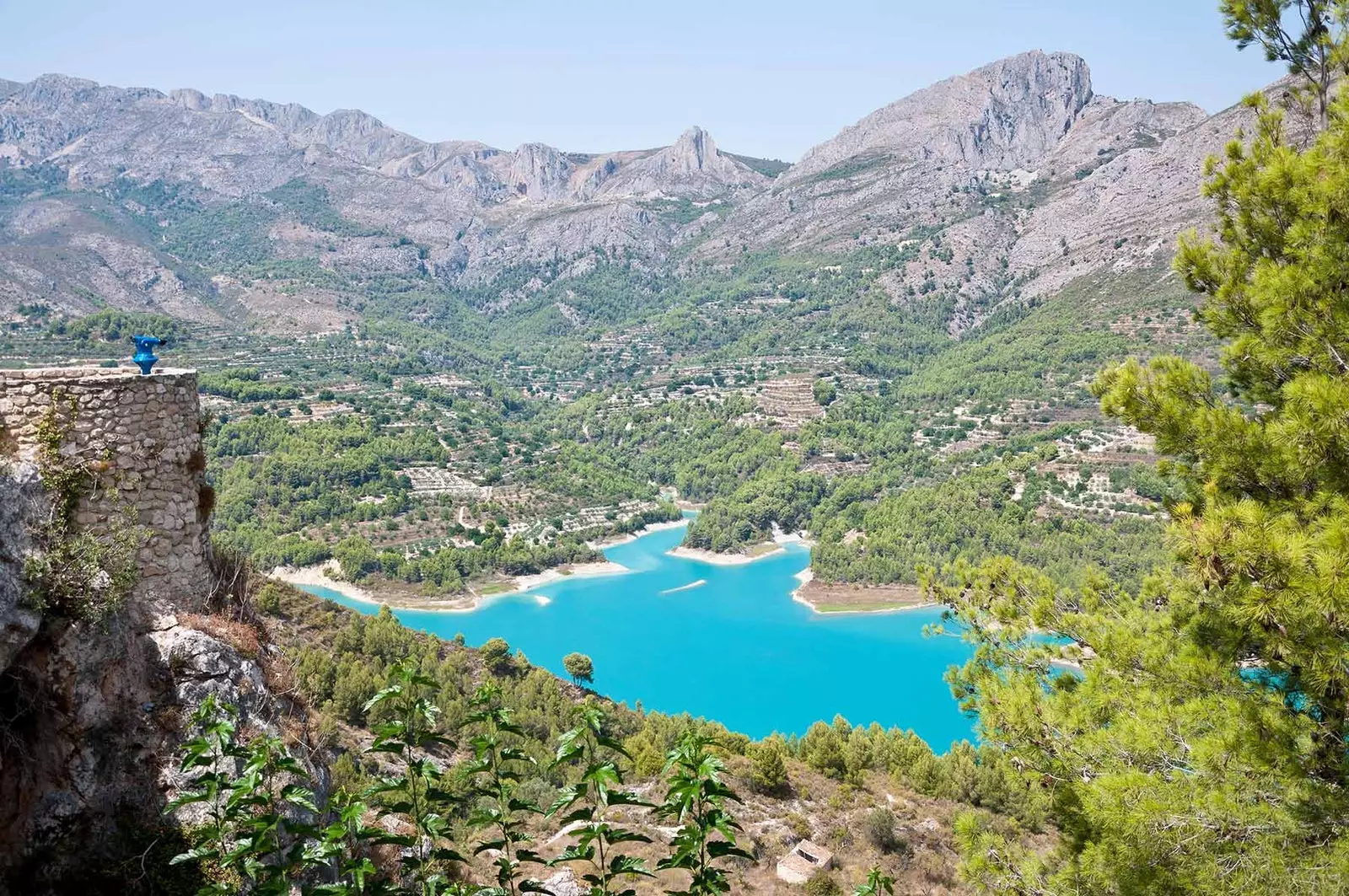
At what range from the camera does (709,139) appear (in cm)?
16912

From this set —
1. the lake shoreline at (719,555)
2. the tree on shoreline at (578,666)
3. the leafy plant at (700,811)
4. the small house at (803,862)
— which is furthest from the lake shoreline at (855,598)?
the leafy plant at (700,811)

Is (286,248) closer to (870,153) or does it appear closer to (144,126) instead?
(144,126)

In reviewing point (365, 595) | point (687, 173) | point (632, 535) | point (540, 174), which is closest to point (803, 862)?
point (365, 595)

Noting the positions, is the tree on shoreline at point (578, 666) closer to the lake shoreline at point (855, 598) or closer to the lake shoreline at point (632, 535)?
the lake shoreline at point (855, 598)

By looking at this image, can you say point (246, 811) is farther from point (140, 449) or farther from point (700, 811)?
point (140, 449)

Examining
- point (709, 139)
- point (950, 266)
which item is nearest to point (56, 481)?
point (950, 266)

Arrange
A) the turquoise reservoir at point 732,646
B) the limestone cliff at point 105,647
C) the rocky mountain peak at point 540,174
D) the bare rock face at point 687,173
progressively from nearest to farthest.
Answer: the limestone cliff at point 105,647, the turquoise reservoir at point 732,646, the bare rock face at point 687,173, the rocky mountain peak at point 540,174

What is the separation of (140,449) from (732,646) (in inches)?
1477

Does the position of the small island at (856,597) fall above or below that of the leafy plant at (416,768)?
below

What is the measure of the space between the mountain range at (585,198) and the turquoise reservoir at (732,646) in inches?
1540

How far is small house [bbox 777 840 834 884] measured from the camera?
10.0m

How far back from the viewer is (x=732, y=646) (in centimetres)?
4069

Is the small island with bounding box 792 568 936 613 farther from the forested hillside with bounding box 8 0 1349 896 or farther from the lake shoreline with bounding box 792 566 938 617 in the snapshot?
the forested hillside with bounding box 8 0 1349 896

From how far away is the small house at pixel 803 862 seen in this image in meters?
10.0
